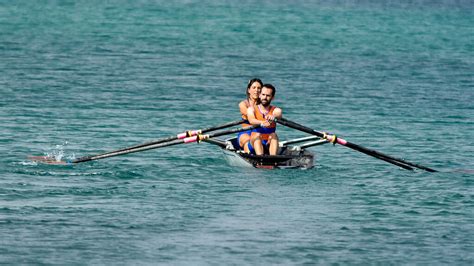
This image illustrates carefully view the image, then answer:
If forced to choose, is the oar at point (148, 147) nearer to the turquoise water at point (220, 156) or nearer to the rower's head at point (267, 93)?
the turquoise water at point (220, 156)

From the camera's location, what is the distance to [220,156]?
104ft

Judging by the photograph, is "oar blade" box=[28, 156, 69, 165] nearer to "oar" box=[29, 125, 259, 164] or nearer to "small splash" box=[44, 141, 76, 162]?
"oar" box=[29, 125, 259, 164]

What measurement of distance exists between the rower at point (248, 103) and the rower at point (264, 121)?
0.15 meters

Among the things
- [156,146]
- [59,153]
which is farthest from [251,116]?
[59,153]

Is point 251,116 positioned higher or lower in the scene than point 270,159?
higher

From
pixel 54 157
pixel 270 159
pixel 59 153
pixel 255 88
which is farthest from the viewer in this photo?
pixel 59 153

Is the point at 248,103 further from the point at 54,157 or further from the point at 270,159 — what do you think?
the point at 54,157

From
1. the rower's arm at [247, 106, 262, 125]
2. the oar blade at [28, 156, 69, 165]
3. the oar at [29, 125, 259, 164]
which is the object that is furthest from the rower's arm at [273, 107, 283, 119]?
the oar blade at [28, 156, 69, 165]

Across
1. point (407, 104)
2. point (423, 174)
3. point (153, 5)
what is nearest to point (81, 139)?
point (423, 174)

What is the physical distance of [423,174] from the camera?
29156 millimetres

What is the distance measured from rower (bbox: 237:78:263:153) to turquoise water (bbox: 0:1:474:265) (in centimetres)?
88

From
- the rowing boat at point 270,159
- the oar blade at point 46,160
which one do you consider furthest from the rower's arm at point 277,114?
the oar blade at point 46,160

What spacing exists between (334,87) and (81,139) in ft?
56.1

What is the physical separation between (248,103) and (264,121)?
2.60 feet
